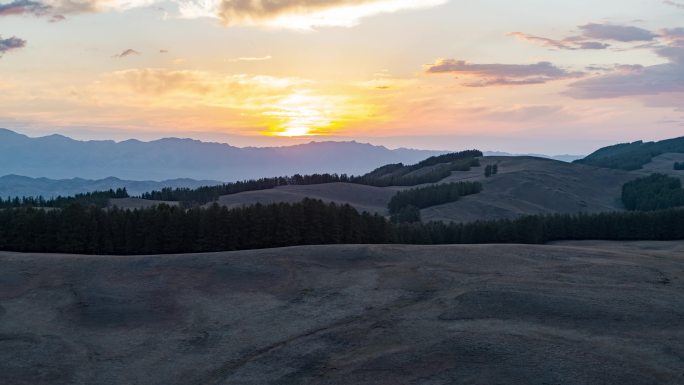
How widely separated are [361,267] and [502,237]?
69.3m

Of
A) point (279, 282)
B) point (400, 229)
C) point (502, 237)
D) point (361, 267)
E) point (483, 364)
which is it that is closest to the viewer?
point (483, 364)

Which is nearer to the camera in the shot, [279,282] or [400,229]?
[279,282]

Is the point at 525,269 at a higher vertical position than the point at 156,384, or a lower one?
higher

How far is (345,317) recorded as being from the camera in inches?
2125

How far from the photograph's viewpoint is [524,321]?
4956 centimetres

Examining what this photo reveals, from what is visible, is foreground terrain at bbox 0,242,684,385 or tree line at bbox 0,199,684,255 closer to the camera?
foreground terrain at bbox 0,242,684,385

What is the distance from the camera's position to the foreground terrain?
4212cm

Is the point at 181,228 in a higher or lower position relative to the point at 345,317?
higher

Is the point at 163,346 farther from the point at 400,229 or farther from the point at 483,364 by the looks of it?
the point at 400,229

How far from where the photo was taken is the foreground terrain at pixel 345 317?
138 feet

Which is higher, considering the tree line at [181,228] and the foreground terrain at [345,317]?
the tree line at [181,228]

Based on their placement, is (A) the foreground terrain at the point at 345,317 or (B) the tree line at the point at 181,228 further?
(B) the tree line at the point at 181,228

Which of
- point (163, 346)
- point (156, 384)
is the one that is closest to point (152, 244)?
point (163, 346)

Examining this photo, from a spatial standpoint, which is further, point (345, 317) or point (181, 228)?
point (181, 228)
